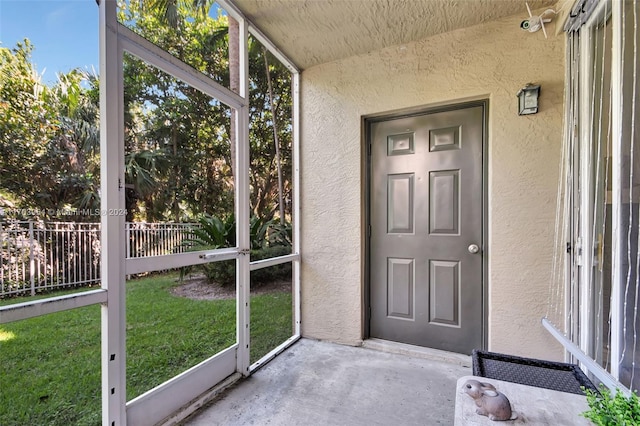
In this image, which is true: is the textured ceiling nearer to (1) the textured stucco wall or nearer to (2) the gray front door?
(1) the textured stucco wall

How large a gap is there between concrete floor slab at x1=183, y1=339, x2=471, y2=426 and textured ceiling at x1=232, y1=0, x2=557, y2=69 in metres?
2.70

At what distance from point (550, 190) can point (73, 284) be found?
9.52ft

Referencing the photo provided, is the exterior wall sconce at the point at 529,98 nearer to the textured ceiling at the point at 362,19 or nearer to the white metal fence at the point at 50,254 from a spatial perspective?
the textured ceiling at the point at 362,19

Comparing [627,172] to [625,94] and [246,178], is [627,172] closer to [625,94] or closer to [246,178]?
[625,94]

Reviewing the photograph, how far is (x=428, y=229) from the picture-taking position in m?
2.51

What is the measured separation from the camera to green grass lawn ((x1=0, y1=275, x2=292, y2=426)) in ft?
4.63

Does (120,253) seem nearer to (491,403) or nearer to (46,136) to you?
(46,136)

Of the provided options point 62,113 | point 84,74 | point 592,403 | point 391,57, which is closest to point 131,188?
point 62,113

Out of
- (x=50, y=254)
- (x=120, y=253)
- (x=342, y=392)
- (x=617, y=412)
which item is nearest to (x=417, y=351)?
(x=342, y=392)

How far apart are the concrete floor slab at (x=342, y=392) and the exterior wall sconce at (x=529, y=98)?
201 cm

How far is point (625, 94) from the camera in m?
1.30

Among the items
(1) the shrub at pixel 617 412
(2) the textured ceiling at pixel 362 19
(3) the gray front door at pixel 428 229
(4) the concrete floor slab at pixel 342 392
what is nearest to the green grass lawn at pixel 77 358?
(4) the concrete floor slab at pixel 342 392

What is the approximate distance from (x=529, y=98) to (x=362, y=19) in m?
1.36

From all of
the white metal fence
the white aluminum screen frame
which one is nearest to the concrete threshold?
the white aluminum screen frame
